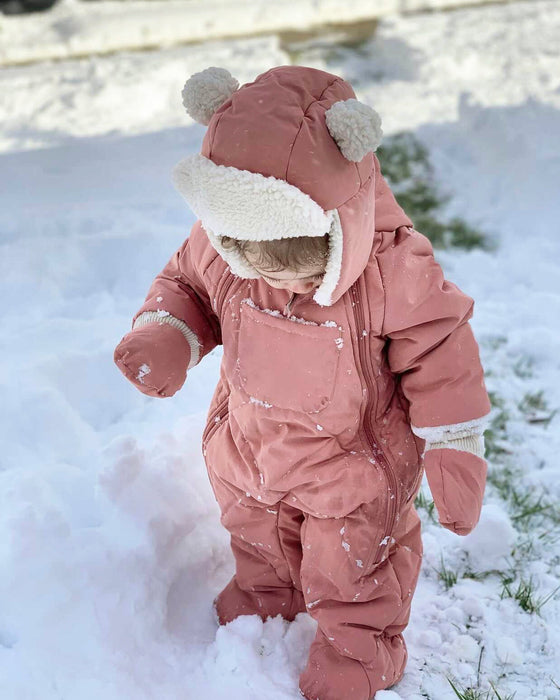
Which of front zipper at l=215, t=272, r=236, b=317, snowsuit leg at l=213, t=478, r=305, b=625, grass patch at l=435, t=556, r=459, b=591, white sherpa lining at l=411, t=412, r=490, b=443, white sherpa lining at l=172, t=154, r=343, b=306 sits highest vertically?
→ white sherpa lining at l=172, t=154, r=343, b=306

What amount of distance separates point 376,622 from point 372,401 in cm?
40

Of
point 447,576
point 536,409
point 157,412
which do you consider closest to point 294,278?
point 447,576

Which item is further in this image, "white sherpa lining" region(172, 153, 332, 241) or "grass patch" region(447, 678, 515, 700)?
"grass patch" region(447, 678, 515, 700)

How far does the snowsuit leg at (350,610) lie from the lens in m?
1.35

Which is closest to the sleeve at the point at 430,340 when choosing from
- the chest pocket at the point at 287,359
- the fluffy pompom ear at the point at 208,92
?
the chest pocket at the point at 287,359

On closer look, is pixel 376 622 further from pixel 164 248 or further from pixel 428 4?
pixel 428 4

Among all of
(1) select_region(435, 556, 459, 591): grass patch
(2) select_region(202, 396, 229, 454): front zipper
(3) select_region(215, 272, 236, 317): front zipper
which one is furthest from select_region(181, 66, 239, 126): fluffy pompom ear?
(1) select_region(435, 556, 459, 591): grass patch

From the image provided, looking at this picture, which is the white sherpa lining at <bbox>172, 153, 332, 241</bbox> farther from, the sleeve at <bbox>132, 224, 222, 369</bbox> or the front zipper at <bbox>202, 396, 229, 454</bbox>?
the front zipper at <bbox>202, 396, 229, 454</bbox>

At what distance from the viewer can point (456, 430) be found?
1275 millimetres

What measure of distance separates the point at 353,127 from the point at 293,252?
20 cm

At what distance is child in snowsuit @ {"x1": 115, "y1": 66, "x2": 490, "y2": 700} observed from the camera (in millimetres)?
1062

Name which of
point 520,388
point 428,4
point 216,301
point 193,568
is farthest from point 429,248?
point 428,4

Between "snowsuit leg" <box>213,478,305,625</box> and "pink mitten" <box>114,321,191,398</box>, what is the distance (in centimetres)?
24

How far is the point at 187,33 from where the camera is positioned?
436cm
